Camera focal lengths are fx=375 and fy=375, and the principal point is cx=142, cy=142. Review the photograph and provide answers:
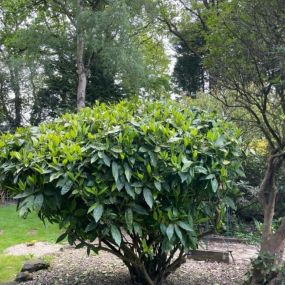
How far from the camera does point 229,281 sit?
4121 mm

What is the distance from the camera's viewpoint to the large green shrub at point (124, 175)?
292cm

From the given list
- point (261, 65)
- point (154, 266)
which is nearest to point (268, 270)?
point (154, 266)

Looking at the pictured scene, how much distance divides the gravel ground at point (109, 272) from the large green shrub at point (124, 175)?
2.77ft

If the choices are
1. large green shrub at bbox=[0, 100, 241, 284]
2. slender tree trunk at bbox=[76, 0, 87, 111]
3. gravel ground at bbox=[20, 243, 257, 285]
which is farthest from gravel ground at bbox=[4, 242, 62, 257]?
slender tree trunk at bbox=[76, 0, 87, 111]

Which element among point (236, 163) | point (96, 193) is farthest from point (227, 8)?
point (96, 193)

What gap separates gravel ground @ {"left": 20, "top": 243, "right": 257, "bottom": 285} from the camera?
4.06m

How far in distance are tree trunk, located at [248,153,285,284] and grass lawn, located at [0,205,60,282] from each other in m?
2.84

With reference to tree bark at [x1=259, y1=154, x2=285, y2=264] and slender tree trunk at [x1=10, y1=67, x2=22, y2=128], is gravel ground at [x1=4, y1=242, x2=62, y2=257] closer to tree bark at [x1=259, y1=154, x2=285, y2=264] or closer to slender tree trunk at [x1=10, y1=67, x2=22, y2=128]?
tree bark at [x1=259, y1=154, x2=285, y2=264]

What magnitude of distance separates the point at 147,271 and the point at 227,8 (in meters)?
2.93

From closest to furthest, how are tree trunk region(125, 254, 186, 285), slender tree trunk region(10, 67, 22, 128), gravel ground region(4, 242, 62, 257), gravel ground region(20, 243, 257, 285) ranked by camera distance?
tree trunk region(125, 254, 186, 285)
gravel ground region(20, 243, 257, 285)
gravel ground region(4, 242, 62, 257)
slender tree trunk region(10, 67, 22, 128)

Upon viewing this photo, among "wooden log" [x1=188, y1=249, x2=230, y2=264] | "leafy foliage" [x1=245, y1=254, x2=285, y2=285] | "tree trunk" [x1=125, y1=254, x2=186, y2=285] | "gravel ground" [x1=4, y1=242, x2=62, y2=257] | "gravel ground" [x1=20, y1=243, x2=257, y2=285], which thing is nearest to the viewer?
"leafy foliage" [x1=245, y1=254, x2=285, y2=285]

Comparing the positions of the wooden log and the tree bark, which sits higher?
the tree bark

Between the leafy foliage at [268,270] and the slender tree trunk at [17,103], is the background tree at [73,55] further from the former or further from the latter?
the leafy foliage at [268,270]

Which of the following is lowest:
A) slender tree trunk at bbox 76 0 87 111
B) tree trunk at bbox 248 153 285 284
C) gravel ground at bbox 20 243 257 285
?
gravel ground at bbox 20 243 257 285
